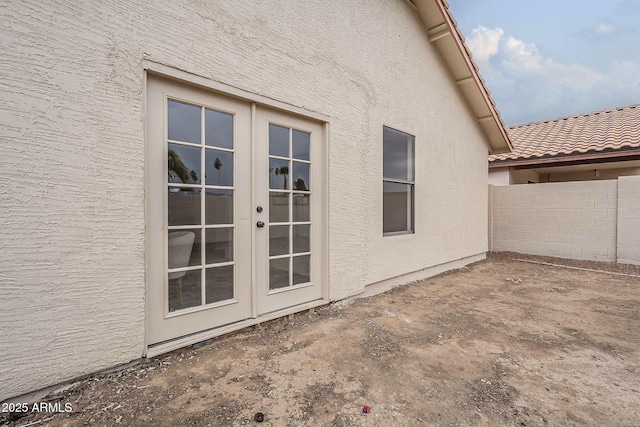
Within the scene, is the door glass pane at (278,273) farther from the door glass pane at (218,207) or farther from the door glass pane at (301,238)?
the door glass pane at (218,207)

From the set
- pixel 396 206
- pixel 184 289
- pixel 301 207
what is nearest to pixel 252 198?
pixel 301 207

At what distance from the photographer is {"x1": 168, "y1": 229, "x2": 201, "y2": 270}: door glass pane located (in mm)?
2393

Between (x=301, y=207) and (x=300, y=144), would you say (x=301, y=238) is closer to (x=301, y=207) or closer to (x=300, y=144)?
(x=301, y=207)

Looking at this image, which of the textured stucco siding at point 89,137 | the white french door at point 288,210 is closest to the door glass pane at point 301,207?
the white french door at point 288,210

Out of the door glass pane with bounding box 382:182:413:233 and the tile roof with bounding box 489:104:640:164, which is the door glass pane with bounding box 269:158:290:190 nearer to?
the door glass pane with bounding box 382:182:413:233

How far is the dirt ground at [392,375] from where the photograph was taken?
1703 millimetres

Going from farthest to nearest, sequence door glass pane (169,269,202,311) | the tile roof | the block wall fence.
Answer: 1. the tile roof
2. the block wall fence
3. door glass pane (169,269,202,311)

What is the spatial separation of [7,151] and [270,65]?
7.24 feet

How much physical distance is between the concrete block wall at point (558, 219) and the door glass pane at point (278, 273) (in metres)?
7.49

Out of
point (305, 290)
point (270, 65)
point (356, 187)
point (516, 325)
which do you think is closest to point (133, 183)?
point (270, 65)

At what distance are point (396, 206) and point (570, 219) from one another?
561 cm

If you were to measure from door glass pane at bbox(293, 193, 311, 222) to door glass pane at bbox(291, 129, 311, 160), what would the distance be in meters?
0.47

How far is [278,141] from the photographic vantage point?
3.10 meters

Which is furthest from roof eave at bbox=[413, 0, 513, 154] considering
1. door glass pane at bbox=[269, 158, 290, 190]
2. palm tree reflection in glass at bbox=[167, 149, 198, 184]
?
palm tree reflection in glass at bbox=[167, 149, 198, 184]
